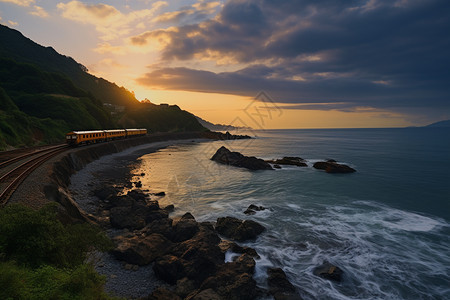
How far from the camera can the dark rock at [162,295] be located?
9798mm

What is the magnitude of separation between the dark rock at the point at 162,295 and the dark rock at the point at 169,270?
1108 millimetres

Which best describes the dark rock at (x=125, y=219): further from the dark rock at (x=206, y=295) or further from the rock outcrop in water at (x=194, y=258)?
the dark rock at (x=206, y=295)

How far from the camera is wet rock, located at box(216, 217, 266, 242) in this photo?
16.8 m

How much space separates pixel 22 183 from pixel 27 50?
709ft

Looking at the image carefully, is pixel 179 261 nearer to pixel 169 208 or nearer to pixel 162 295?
pixel 162 295

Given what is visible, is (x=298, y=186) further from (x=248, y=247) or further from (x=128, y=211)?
(x=128, y=211)

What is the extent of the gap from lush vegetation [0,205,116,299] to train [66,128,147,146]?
3551cm

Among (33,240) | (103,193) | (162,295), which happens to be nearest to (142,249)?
(162,295)

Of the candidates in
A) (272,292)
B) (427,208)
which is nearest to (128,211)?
(272,292)

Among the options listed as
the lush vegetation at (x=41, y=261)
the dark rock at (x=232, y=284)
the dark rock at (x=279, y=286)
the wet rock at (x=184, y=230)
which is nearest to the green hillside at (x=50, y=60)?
the wet rock at (x=184, y=230)

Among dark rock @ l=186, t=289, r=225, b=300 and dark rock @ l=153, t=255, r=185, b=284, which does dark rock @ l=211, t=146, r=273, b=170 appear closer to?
dark rock @ l=153, t=255, r=185, b=284

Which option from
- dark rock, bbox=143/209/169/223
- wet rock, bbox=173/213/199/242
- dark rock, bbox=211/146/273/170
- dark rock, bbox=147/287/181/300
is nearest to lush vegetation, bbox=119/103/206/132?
dark rock, bbox=211/146/273/170

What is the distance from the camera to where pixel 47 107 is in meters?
66.5

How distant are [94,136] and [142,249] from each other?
145 ft
